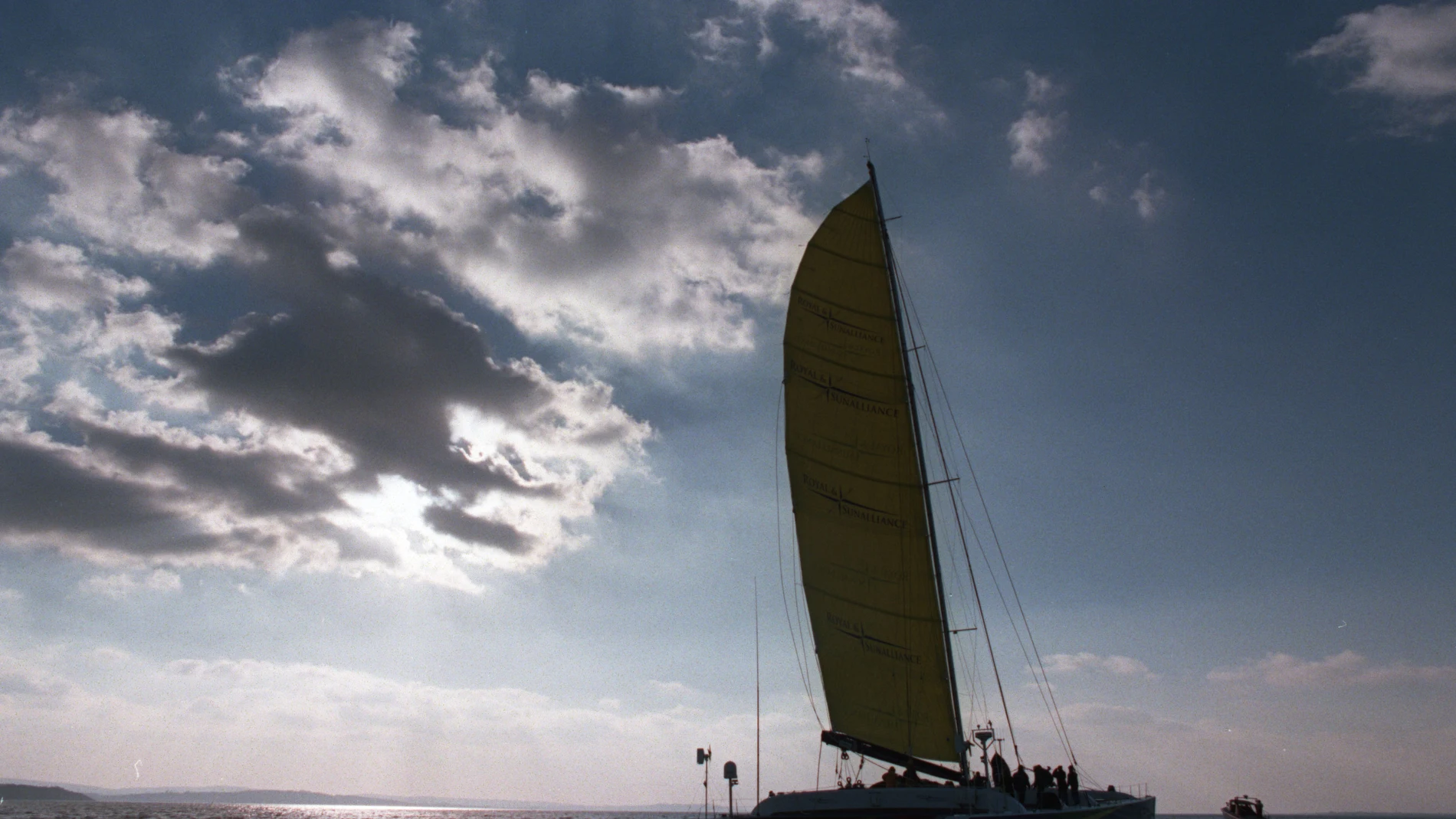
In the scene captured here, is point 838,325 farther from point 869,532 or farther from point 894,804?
point 894,804

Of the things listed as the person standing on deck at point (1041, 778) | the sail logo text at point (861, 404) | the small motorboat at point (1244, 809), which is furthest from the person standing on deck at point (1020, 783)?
the small motorboat at point (1244, 809)

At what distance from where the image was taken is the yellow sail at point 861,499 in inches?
981

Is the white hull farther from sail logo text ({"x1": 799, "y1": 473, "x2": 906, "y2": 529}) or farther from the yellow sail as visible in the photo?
sail logo text ({"x1": 799, "y1": 473, "x2": 906, "y2": 529})

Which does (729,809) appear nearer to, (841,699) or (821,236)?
(841,699)

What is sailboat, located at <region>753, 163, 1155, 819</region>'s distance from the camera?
2459cm

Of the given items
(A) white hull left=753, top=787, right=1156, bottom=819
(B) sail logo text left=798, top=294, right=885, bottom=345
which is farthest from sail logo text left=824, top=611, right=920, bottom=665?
(B) sail logo text left=798, top=294, right=885, bottom=345

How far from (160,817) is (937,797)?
123 m

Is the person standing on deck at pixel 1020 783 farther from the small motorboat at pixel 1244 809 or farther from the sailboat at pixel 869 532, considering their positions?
the small motorboat at pixel 1244 809

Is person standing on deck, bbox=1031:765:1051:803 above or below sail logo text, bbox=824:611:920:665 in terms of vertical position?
below

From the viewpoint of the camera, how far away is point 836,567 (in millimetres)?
26000

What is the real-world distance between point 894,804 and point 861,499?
27.2ft

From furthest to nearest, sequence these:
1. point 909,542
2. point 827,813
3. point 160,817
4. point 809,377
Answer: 1. point 160,817
2. point 809,377
3. point 909,542
4. point 827,813

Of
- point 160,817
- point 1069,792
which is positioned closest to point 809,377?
point 1069,792

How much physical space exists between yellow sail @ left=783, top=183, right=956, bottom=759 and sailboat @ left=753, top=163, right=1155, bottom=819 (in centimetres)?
3
